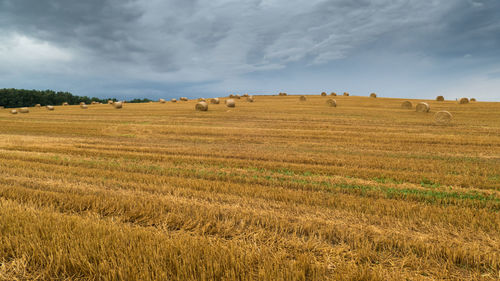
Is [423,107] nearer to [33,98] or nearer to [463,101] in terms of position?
[463,101]

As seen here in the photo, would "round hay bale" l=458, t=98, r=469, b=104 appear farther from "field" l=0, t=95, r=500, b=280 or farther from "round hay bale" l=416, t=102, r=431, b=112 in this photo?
"field" l=0, t=95, r=500, b=280

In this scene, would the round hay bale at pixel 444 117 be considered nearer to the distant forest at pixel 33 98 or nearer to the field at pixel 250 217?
the field at pixel 250 217

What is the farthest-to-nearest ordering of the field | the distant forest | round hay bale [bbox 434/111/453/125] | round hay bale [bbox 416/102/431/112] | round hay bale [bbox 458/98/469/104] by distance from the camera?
the distant forest, round hay bale [bbox 458/98/469/104], round hay bale [bbox 416/102/431/112], round hay bale [bbox 434/111/453/125], the field

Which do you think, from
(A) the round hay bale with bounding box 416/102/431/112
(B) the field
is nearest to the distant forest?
(A) the round hay bale with bounding box 416/102/431/112

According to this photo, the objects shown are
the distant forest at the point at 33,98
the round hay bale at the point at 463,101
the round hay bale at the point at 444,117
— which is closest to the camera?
the round hay bale at the point at 444,117

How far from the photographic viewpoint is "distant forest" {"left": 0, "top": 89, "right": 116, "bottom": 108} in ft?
245

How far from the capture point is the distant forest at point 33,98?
74.8 meters

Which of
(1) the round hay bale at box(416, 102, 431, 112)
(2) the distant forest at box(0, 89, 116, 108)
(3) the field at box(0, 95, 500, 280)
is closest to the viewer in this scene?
(3) the field at box(0, 95, 500, 280)

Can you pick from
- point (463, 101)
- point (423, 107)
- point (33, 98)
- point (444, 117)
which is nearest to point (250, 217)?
point (444, 117)

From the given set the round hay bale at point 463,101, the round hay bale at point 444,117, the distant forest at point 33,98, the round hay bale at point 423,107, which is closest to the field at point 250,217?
the round hay bale at point 444,117

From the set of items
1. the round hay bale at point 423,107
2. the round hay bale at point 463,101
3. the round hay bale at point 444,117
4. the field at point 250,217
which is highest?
the round hay bale at point 463,101

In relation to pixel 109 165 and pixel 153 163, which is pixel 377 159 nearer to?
pixel 153 163

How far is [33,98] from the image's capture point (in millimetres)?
80625

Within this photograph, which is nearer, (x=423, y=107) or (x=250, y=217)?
(x=250, y=217)
